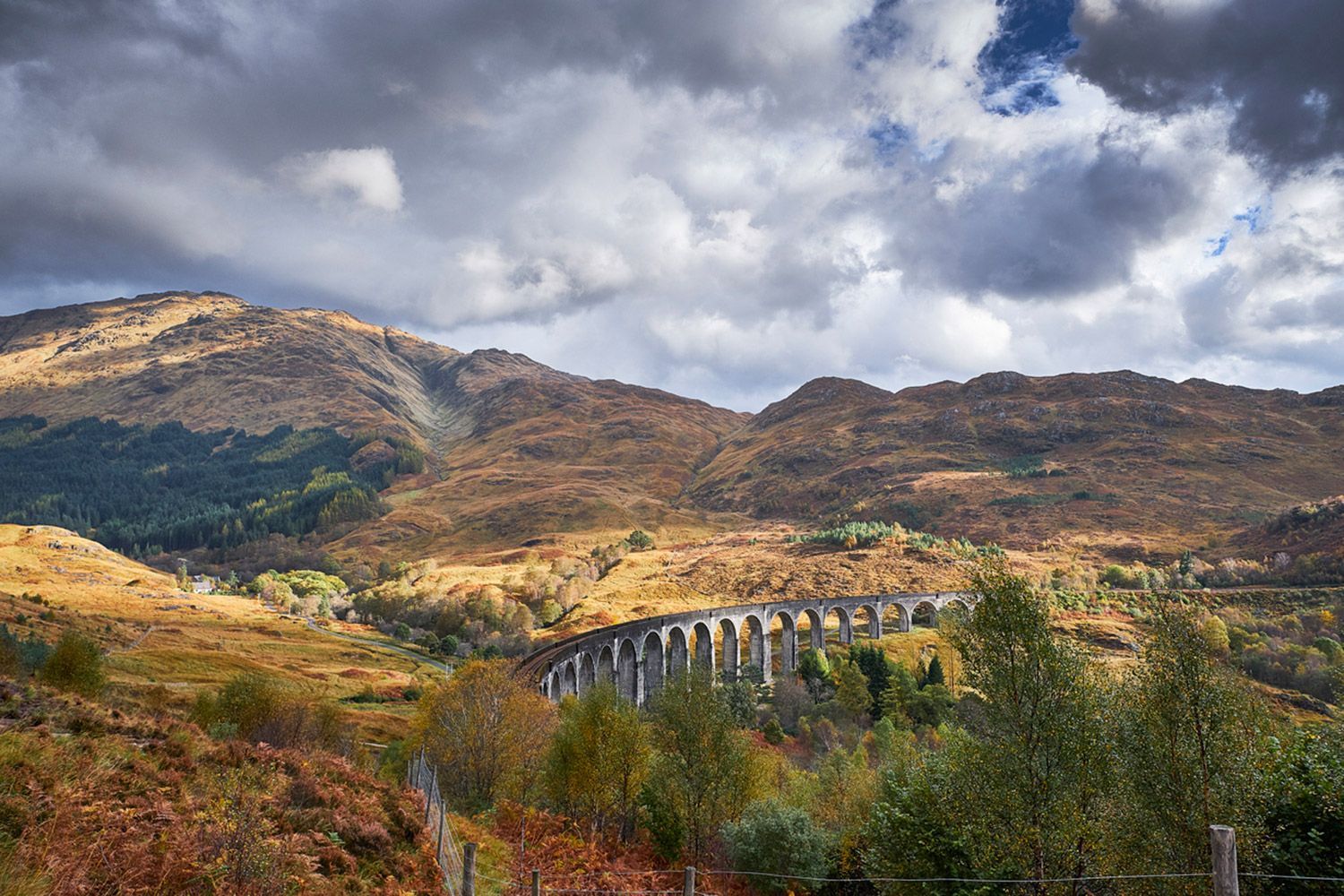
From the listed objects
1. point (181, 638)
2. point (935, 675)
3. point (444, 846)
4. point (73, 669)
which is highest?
point (73, 669)

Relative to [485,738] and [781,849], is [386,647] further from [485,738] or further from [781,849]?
[781,849]

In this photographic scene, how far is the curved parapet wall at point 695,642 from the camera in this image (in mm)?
62281

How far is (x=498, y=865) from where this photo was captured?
2238 cm

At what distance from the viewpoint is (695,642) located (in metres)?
89.9

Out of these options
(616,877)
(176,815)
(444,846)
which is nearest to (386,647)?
(616,877)

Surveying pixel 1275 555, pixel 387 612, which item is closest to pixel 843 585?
pixel 1275 555

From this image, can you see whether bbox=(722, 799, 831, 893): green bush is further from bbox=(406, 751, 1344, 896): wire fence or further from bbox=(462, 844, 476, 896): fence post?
bbox=(462, 844, 476, 896): fence post

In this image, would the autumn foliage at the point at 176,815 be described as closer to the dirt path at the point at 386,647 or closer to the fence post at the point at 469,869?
the fence post at the point at 469,869

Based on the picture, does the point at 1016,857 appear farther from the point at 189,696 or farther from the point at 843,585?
the point at 843,585

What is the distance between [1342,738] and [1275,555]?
120 meters

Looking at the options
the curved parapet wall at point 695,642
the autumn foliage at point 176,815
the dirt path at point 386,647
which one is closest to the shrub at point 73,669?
the autumn foliage at point 176,815

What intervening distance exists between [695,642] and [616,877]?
64789 mm

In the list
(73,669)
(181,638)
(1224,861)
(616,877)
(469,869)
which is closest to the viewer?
(1224,861)

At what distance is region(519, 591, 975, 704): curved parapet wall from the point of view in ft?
204
